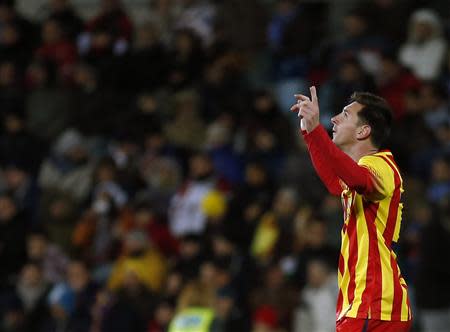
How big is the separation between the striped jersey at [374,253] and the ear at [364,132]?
0.10 metres

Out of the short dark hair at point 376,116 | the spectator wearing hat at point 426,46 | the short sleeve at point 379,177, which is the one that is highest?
the spectator wearing hat at point 426,46

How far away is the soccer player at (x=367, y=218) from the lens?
5004mm

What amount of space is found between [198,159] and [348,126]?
6.36 m

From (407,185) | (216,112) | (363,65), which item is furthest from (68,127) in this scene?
(407,185)

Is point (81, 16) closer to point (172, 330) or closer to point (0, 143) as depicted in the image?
point (0, 143)

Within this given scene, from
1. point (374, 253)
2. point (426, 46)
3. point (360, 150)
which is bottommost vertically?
point (374, 253)

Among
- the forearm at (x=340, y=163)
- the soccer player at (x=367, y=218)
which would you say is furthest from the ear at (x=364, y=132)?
the forearm at (x=340, y=163)

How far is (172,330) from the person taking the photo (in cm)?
1019

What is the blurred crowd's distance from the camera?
10125 mm

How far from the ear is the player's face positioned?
19mm

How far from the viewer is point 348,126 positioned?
5.28m

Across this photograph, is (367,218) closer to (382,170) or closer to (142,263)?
(382,170)

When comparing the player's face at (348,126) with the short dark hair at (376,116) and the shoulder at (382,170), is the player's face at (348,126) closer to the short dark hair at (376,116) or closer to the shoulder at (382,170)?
the short dark hair at (376,116)

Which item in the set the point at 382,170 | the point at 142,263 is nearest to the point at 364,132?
the point at 382,170
